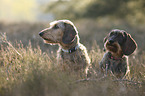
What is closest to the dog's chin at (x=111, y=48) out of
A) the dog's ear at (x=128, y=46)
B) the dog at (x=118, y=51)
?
the dog at (x=118, y=51)

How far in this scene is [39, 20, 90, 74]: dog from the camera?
4.76 m

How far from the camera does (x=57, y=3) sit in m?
17.2

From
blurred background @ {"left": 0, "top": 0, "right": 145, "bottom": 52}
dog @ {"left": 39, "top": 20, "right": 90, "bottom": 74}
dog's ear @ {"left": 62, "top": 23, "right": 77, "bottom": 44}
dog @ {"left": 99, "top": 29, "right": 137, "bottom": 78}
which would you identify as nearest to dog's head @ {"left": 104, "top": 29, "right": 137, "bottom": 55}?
dog @ {"left": 99, "top": 29, "right": 137, "bottom": 78}

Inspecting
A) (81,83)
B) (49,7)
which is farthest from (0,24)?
(81,83)

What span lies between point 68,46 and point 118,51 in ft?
4.16

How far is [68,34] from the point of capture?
4.83 meters

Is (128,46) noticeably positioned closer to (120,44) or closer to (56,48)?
(120,44)

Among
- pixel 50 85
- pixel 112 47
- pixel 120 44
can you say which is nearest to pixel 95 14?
pixel 120 44

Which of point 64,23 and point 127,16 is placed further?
point 127,16

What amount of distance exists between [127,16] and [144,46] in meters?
7.11

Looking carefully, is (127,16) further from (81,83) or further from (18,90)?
(18,90)

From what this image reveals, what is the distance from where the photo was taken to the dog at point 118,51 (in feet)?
15.8

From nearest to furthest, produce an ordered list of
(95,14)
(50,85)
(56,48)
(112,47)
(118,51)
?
(50,85), (112,47), (118,51), (56,48), (95,14)

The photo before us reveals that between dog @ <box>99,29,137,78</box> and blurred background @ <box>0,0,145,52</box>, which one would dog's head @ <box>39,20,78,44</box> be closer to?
dog @ <box>99,29,137,78</box>
